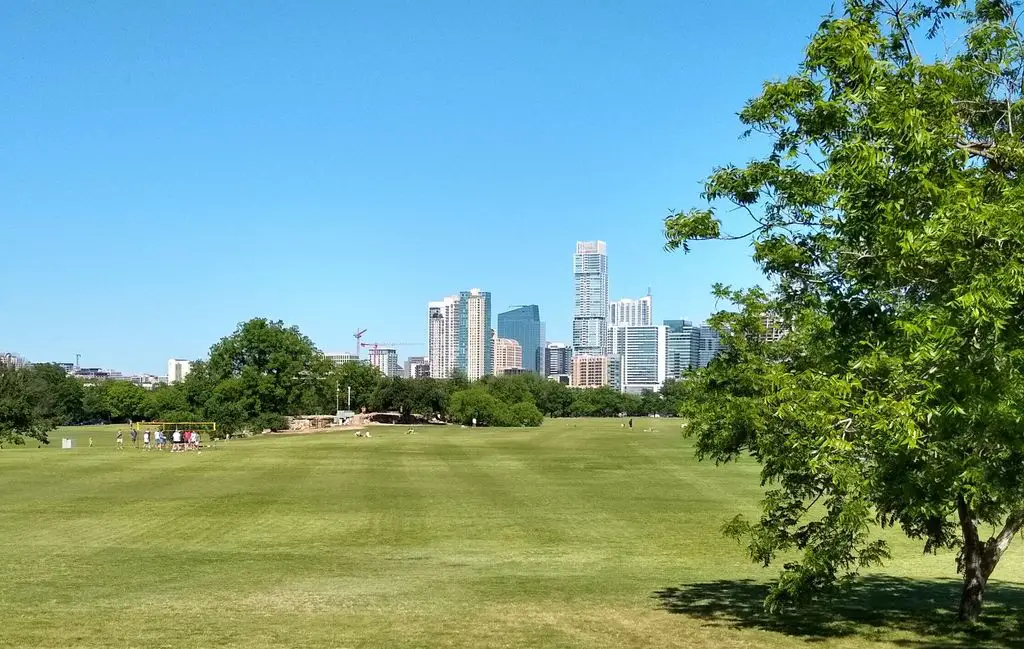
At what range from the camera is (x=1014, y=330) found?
423 inches

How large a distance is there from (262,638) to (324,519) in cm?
2050

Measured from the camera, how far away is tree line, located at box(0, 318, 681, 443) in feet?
356

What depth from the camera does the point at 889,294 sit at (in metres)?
13.3

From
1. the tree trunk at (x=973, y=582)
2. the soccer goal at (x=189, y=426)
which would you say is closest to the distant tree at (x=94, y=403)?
the soccer goal at (x=189, y=426)

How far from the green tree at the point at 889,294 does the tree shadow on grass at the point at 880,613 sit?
0.93 m

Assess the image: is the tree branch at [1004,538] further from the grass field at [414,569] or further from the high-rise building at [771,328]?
the high-rise building at [771,328]

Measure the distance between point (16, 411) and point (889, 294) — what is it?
235 feet

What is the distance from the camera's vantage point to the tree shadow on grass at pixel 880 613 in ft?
50.7

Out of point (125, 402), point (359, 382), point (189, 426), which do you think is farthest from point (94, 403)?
point (189, 426)

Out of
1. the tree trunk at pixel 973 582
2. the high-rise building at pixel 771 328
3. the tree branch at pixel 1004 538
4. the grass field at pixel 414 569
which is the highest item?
the high-rise building at pixel 771 328

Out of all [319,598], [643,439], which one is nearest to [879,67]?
[319,598]

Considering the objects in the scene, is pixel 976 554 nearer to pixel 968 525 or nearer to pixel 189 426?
pixel 968 525

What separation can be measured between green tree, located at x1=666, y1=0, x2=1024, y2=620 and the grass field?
2972 mm

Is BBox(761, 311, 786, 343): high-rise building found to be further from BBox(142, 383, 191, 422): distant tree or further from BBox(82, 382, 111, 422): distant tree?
BBox(82, 382, 111, 422): distant tree
